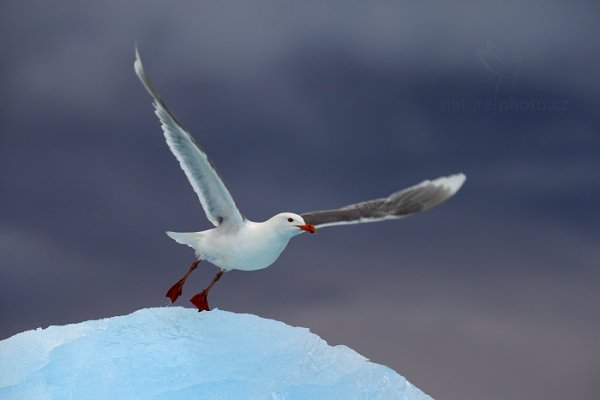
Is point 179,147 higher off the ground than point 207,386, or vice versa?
point 179,147

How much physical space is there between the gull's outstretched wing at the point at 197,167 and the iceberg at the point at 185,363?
6.39 feet

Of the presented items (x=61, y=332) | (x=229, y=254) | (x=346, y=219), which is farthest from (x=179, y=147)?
(x=61, y=332)

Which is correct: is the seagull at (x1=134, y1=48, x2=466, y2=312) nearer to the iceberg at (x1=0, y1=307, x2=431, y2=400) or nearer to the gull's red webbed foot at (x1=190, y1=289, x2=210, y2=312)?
the gull's red webbed foot at (x1=190, y1=289, x2=210, y2=312)

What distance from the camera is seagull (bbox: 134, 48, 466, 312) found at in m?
7.51

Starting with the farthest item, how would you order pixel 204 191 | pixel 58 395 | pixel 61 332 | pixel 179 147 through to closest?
pixel 61 332, pixel 58 395, pixel 204 191, pixel 179 147

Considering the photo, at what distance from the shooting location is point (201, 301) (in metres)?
9.09

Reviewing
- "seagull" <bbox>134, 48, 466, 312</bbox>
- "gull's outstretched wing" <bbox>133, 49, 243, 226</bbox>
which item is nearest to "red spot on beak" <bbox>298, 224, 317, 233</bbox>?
"seagull" <bbox>134, 48, 466, 312</bbox>

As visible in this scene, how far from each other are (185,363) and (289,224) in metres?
2.43

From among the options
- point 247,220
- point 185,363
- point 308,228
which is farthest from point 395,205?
point 185,363

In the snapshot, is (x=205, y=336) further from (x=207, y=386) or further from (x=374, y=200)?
(x=374, y=200)

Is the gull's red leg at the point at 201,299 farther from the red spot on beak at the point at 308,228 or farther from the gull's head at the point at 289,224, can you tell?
the red spot on beak at the point at 308,228

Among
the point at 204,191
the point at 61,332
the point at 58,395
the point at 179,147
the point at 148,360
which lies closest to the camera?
the point at 179,147

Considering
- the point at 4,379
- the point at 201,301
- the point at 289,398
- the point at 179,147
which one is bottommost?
the point at 289,398

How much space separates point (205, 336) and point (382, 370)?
2.24 meters
